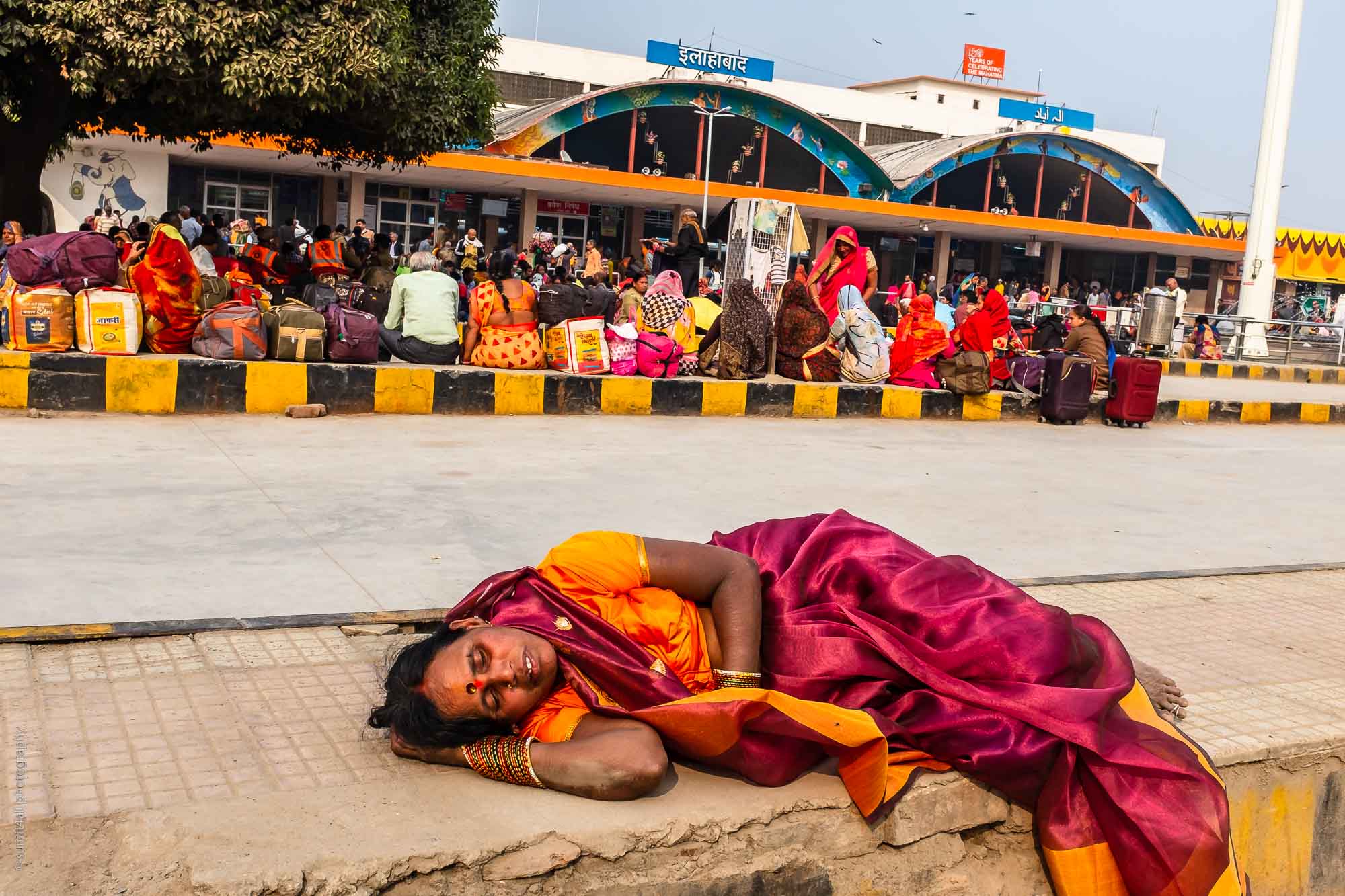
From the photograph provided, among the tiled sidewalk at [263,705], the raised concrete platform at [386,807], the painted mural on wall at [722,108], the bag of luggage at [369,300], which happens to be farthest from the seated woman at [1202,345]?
the raised concrete platform at [386,807]

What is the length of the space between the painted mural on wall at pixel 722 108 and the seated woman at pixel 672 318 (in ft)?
57.2

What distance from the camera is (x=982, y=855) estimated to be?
2885 millimetres

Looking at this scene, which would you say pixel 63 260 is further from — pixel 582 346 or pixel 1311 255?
pixel 1311 255

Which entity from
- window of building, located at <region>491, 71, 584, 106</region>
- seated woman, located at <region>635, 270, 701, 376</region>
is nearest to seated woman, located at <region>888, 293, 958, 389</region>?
seated woman, located at <region>635, 270, 701, 376</region>

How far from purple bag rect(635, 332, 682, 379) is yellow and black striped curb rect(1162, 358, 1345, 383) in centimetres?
1220

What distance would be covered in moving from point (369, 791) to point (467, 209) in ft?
93.6

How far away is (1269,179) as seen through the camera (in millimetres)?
22734

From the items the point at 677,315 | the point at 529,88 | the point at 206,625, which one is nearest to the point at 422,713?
the point at 206,625

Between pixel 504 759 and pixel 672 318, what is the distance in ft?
28.3

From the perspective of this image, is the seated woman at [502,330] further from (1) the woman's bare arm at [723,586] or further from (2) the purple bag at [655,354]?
(1) the woman's bare arm at [723,586]

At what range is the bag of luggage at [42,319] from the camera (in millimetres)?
8055

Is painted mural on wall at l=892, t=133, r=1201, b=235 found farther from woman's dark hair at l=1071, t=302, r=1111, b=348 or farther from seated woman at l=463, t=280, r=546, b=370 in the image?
seated woman at l=463, t=280, r=546, b=370

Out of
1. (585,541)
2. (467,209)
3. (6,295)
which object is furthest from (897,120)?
(585,541)

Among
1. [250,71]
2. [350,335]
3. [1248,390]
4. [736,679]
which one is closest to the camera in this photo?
[736,679]
